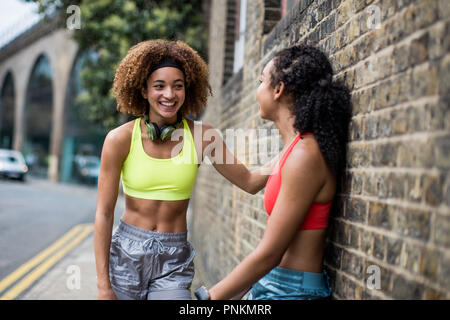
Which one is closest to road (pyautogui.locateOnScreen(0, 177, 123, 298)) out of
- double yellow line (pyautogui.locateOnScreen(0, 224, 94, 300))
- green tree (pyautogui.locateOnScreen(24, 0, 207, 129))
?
double yellow line (pyautogui.locateOnScreen(0, 224, 94, 300))

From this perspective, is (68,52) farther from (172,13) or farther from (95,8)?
(172,13)

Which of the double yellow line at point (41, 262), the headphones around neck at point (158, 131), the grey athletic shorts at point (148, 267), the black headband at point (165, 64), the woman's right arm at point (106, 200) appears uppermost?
the black headband at point (165, 64)

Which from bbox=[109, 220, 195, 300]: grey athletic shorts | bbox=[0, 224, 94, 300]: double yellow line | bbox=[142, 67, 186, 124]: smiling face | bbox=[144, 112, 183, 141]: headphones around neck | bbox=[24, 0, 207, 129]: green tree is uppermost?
bbox=[24, 0, 207, 129]: green tree

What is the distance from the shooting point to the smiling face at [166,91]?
2639 mm

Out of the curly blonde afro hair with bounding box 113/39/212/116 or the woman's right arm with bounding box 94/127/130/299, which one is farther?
the curly blonde afro hair with bounding box 113/39/212/116

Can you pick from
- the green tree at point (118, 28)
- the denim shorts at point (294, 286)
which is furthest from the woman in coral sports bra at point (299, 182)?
the green tree at point (118, 28)

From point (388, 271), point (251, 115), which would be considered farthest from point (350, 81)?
point (251, 115)

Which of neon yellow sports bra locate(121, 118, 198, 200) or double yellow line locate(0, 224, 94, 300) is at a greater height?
neon yellow sports bra locate(121, 118, 198, 200)

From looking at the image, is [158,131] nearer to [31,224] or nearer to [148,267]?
[148,267]

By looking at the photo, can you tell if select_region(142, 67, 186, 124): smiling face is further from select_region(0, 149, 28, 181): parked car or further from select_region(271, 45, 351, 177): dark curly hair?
select_region(0, 149, 28, 181): parked car

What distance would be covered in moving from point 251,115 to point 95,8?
1136 cm

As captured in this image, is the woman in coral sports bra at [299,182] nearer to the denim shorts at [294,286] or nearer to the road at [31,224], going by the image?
the denim shorts at [294,286]

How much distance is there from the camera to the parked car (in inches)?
993

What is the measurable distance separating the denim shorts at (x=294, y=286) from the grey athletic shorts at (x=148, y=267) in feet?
2.16
